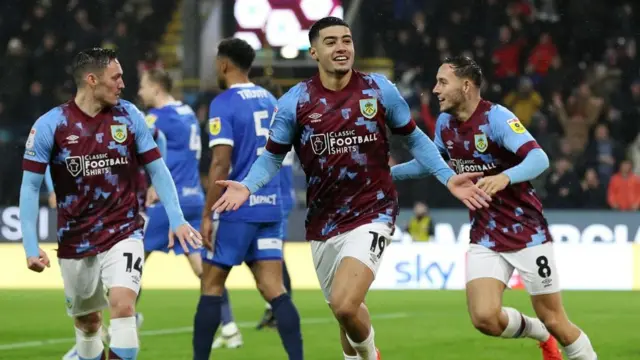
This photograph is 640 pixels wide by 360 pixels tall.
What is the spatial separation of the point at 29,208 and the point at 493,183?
8.58 ft

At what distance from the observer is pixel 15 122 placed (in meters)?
20.0

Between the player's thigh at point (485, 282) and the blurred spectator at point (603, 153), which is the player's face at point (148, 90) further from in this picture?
the blurred spectator at point (603, 153)

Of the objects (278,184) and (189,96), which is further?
(189,96)

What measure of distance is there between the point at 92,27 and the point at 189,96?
239 centimetres

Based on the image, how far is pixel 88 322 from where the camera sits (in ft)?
24.4

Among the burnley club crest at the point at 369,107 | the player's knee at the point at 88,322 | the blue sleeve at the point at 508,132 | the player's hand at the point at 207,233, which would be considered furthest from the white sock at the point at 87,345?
the blue sleeve at the point at 508,132

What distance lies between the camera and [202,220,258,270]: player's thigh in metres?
8.17

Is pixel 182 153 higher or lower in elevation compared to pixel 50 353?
higher

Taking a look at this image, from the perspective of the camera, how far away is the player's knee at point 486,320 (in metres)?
7.44

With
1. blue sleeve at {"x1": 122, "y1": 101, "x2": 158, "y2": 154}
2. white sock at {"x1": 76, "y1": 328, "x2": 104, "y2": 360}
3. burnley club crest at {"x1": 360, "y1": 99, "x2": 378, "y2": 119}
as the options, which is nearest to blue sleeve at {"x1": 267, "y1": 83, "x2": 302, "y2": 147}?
burnley club crest at {"x1": 360, "y1": 99, "x2": 378, "y2": 119}

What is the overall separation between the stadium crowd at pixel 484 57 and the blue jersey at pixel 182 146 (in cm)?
813

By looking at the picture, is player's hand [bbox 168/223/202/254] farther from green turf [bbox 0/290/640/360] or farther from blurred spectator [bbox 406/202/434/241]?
blurred spectator [bbox 406/202/434/241]

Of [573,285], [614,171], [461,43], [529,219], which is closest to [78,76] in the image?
[529,219]

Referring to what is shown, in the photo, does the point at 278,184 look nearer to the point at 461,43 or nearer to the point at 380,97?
the point at 380,97
